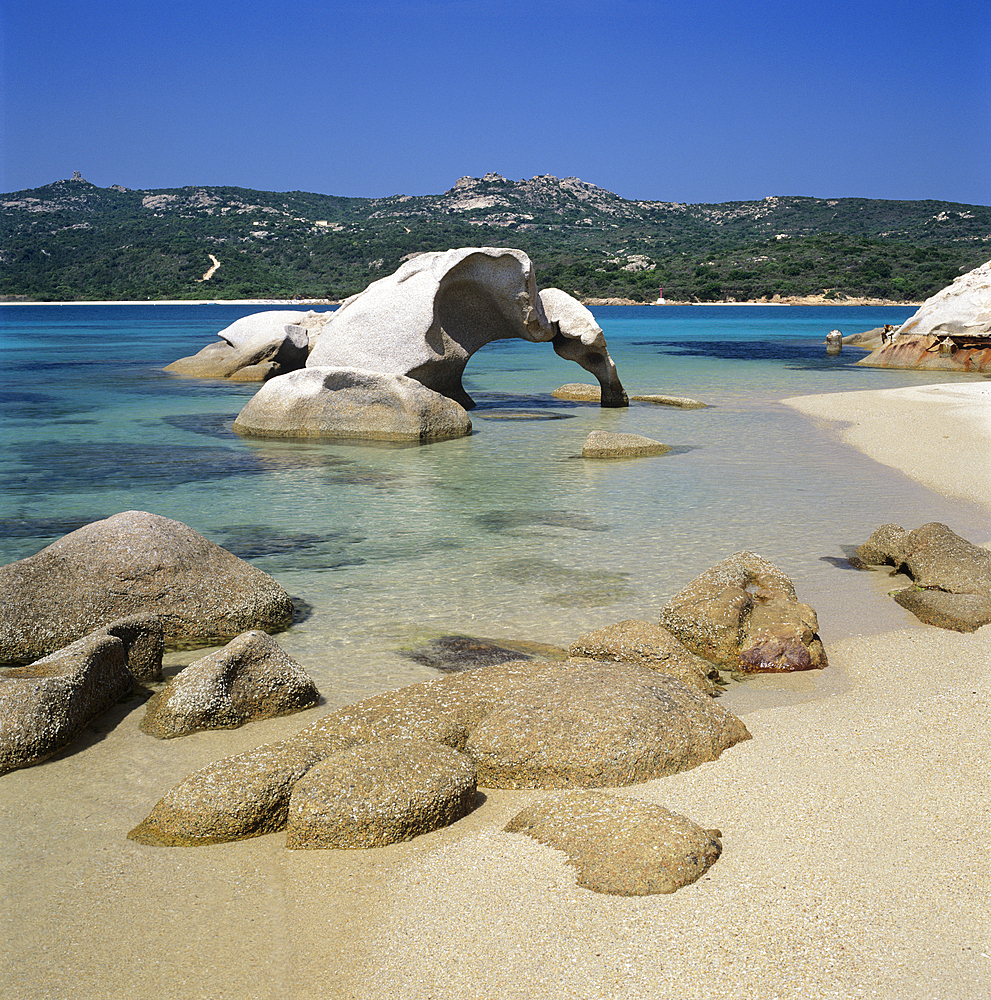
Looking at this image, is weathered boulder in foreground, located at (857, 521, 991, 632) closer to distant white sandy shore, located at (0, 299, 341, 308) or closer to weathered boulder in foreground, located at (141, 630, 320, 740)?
weathered boulder in foreground, located at (141, 630, 320, 740)

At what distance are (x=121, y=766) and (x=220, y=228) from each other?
122135 mm

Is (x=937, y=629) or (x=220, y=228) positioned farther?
(x=220, y=228)

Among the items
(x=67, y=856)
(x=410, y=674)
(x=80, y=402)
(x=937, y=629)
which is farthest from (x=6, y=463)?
(x=937, y=629)

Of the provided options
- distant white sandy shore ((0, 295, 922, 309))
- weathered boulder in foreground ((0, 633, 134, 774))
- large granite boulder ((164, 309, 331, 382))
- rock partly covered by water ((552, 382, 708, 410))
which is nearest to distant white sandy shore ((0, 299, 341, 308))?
distant white sandy shore ((0, 295, 922, 309))

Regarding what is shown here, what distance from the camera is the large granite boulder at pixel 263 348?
907 inches

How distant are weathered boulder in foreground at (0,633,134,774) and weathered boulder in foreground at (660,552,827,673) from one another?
10.6 feet

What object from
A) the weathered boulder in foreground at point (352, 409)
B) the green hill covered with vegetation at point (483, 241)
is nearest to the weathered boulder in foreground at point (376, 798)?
the weathered boulder in foreground at point (352, 409)

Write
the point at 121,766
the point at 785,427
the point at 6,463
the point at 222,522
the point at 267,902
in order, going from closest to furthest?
1. the point at 267,902
2. the point at 121,766
3. the point at 222,522
4. the point at 6,463
5. the point at 785,427

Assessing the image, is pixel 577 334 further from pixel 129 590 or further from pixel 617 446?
pixel 129 590

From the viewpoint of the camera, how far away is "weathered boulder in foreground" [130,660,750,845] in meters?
3.74

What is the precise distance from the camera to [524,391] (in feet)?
72.7

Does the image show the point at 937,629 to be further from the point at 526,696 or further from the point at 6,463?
the point at 6,463

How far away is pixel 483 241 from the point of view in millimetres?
100188

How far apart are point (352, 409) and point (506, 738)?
1071cm
